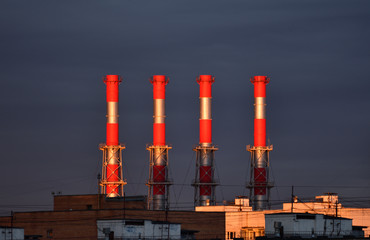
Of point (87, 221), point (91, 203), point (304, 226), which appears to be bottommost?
point (304, 226)

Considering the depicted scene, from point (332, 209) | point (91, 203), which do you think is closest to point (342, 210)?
point (332, 209)

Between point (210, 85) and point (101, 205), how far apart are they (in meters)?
24.1

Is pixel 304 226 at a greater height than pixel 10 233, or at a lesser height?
greater

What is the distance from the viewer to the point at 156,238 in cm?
6900

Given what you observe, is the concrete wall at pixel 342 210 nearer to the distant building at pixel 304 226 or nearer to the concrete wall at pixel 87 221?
the concrete wall at pixel 87 221

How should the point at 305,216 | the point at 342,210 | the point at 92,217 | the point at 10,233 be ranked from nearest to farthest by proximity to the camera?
1. the point at 10,233
2. the point at 305,216
3. the point at 92,217
4. the point at 342,210

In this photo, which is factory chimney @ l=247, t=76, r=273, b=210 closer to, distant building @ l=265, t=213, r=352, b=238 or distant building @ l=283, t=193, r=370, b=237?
distant building @ l=283, t=193, r=370, b=237

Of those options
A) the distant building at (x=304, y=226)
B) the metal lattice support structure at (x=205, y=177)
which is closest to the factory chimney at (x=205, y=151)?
the metal lattice support structure at (x=205, y=177)

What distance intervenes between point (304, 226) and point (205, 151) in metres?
29.8

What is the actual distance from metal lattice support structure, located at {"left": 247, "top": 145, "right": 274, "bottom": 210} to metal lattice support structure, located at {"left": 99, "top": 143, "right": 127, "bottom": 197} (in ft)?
42.1

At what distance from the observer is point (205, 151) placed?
100 metres

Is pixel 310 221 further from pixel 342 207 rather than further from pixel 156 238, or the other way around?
pixel 342 207

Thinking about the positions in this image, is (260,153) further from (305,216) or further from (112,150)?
(305,216)

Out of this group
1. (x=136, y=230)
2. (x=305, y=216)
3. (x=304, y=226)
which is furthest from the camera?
(x=305, y=216)
